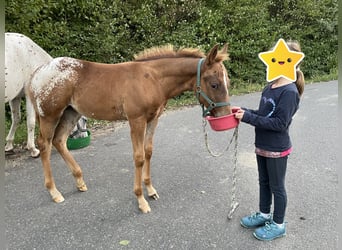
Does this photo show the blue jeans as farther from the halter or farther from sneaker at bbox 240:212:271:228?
the halter

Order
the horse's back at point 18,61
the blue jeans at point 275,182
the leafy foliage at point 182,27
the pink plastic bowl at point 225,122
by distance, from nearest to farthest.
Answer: the blue jeans at point 275,182 < the pink plastic bowl at point 225,122 < the horse's back at point 18,61 < the leafy foliage at point 182,27

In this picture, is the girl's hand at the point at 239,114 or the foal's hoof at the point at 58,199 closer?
the girl's hand at the point at 239,114

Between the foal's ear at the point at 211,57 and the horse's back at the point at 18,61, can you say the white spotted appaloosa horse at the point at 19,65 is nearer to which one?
the horse's back at the point at 18,61

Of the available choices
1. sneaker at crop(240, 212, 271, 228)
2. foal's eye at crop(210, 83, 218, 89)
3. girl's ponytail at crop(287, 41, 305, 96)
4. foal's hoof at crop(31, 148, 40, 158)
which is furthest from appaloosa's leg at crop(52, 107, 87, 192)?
girl's ponytail at crop(287, 41, 305, 96)

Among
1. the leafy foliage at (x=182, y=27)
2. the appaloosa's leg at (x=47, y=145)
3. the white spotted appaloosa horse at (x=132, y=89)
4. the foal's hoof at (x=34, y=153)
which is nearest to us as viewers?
the white spotted appaloosa horse at (x=132, y=89)

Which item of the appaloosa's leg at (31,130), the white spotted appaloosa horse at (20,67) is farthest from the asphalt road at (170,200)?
the white spotted appaloosa horse at (20,67)

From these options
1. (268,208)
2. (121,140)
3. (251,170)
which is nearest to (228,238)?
(268,208)

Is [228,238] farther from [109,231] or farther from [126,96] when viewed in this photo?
[126,96]

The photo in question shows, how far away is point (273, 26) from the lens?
11312mm

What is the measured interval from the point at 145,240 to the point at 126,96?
1.41m

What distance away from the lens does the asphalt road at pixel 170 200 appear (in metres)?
2.83

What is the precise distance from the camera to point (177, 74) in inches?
126

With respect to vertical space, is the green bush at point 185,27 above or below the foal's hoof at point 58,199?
above

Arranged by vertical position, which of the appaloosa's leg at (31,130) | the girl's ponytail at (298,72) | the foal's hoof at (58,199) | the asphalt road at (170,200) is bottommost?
the asphalt road at (170,200)
